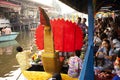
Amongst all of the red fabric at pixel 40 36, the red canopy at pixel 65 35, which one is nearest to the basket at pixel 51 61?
the red canopy at pixel 65 35

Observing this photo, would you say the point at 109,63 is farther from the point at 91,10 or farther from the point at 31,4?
the point at 31,4

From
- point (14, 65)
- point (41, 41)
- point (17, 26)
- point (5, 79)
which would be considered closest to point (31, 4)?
point (17, 26)

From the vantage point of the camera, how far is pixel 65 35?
7.20 metres

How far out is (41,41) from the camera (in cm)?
724

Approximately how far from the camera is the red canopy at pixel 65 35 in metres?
7.14

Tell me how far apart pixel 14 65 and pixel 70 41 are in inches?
260

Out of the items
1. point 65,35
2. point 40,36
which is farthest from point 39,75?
point 65,35

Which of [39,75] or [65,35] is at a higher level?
[65,35]

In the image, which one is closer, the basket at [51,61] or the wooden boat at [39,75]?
the basket at [51,61]

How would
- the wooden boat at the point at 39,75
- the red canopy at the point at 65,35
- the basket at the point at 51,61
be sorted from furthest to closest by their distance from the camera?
the red canopy at the point at 65,35, the wooden boat at the point at 39,75, the basket at the point at 51,61

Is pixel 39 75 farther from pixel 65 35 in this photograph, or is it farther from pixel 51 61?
pixel 65 35

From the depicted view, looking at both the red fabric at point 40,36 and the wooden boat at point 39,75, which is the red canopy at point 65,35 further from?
the wooden boat at point 39,75

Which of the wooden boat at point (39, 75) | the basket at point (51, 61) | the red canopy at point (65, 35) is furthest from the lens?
the red canopy at point (65, 35)

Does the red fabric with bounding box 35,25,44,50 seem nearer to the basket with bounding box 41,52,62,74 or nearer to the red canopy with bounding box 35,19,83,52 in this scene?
the red canopy with bounding box 35,19,83,52
